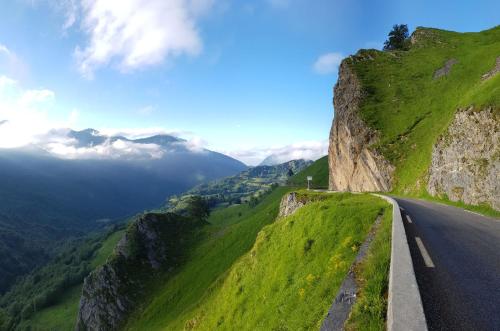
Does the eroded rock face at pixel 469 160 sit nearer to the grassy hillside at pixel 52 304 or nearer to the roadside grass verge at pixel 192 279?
the roadside grass verge at pixel 192 279

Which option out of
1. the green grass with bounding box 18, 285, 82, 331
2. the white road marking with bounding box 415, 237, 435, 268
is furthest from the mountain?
the green grass with bounding box 18, 285, 82, 331

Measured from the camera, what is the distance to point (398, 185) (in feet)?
212

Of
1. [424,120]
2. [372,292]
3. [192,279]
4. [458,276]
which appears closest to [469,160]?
[424,120]

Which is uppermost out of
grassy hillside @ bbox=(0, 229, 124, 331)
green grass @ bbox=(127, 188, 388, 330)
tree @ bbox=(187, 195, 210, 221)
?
green grass @ bbox=(127, 188, 388, 330)

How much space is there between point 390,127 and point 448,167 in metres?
33.4

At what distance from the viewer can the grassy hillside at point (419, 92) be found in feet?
196

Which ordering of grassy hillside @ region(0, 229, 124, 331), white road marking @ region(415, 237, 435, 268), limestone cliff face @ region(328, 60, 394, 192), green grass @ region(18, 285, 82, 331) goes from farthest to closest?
1. grassy hillside @ region(0, 229, 124, 331)
2. green grass @ region(18, 285, 82, 331)
3. limestone cliff face @ region(328, 60, 394, 192)
4. white road marking @ region(415, 237, 435, 268)

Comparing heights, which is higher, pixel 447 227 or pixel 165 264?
pixel 447 227

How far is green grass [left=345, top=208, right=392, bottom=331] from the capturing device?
7707mm

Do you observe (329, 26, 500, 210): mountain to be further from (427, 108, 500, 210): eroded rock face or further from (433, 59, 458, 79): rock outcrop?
(433, 59, 458, 79): rock outcrop

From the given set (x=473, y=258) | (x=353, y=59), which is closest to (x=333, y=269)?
A: (x=473, y=258)

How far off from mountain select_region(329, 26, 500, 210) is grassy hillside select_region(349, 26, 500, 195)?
0.72ft

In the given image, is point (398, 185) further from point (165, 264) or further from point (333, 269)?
point (165, 264)

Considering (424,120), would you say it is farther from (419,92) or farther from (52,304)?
(52,304)
